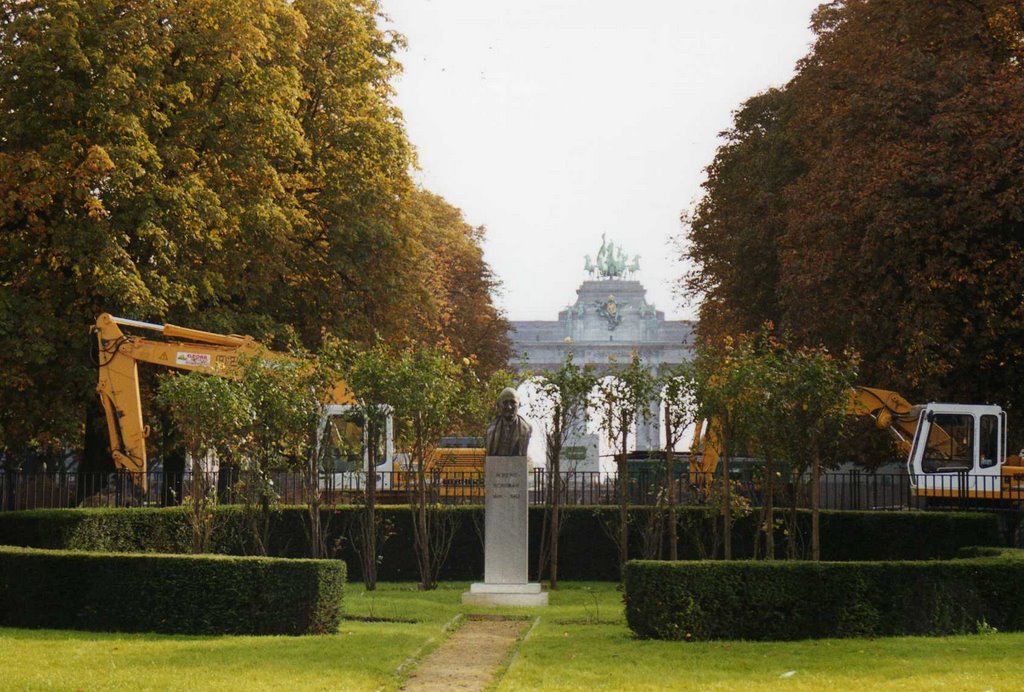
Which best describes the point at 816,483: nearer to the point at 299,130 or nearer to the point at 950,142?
the point at 950,142

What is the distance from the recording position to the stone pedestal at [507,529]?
829 inches

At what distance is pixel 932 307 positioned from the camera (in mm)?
28969

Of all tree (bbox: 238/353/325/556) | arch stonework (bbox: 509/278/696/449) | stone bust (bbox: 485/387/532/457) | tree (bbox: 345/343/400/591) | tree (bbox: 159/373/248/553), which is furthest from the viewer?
arch stonework (bbox: 509/278/696/449)

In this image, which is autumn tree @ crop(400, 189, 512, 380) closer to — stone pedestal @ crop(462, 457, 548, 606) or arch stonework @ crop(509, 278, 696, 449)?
stone pedestal @ crop(462, 457, 548, 606)

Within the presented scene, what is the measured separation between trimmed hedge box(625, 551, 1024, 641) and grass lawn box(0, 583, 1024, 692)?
0.39m

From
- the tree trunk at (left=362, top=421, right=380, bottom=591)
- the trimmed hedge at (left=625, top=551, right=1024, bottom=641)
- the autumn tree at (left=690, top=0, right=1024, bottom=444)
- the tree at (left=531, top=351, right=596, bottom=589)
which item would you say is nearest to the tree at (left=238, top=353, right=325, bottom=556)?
the tree trunk at (left=362, top=421, right=380, bottom=591)

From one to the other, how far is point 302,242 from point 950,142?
46.8 ft

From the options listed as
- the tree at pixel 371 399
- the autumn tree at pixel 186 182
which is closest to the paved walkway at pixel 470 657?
the tree at pixel 371 399

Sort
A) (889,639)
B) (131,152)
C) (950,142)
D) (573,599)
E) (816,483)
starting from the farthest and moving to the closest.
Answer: (950,142)
(131,152)
(573,599)
(816,483)
(889,639)

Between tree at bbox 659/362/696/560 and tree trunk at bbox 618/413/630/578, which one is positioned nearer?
tree at bbox 659/362/696/560

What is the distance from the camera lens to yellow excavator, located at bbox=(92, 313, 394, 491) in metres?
27.4

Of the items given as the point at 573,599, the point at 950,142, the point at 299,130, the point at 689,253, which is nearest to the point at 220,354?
the point at 299,130

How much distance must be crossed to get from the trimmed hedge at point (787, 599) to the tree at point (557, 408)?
7794 millimetres

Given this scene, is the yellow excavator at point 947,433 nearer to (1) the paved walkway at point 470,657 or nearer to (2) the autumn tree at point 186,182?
(2) the autumn tree at point 186,182
